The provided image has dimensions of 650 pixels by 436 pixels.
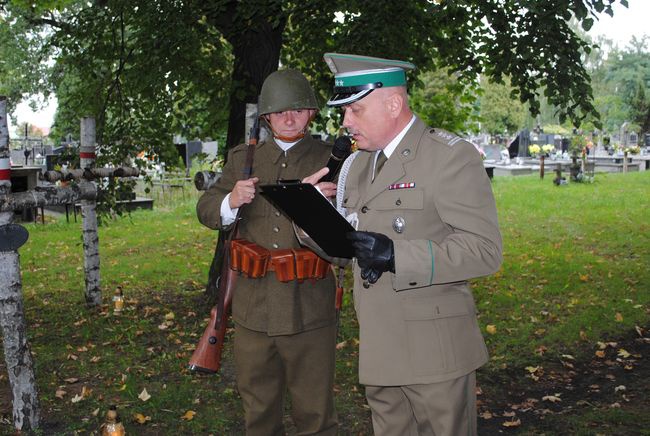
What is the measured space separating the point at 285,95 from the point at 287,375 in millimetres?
1690

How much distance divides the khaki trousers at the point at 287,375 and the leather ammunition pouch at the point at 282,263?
36cm

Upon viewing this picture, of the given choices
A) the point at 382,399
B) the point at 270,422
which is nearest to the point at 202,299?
the point at 270,422

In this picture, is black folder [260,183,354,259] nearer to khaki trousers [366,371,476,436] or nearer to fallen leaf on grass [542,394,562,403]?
khaki trousers [366,371,476,436]

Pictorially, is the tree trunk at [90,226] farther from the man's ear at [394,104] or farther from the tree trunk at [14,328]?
the man's ear at [394,104]

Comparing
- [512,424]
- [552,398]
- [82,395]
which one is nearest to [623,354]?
[552,398]

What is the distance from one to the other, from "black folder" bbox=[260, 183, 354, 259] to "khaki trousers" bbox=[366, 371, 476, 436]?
0.68 metres

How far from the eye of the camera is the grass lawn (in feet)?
20.4

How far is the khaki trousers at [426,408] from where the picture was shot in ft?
10.3

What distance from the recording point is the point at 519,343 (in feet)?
27.1

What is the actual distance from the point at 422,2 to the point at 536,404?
508 centimetres

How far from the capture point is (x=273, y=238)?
441 cm

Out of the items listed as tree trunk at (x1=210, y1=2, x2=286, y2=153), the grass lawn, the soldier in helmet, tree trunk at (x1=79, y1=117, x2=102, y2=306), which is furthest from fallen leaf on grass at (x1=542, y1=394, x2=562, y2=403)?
tree trunk at (x1=79, y1=117, x2=102, y2=306)

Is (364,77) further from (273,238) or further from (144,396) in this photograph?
(144,396)

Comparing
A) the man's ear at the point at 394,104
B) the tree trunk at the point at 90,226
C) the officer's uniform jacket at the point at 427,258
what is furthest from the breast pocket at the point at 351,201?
the tree trunk at the point at 90,226
